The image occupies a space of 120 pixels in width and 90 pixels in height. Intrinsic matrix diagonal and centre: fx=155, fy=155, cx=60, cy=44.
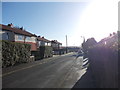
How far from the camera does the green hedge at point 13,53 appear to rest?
21.0 meters

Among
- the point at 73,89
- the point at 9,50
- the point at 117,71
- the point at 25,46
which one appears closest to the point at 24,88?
the point at 73,89

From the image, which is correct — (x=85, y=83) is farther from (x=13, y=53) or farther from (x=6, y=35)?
(x=6, y=35)

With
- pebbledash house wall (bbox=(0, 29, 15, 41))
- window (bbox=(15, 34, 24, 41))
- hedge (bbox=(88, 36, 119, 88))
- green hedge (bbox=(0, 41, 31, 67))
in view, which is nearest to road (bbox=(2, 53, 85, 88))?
hedge (bbox=(88, 36, 119, 88))

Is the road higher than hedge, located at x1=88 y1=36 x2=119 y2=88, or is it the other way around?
hedge, located at x1=88 y1=36 x2=119 y2=88

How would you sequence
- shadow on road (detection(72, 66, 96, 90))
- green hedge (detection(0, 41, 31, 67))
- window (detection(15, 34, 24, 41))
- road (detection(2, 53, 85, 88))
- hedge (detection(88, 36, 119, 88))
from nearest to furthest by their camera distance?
hedge (detection(88, 36, 119, 88)) < shadow on road (detection(72, 66, 96, 90)) < road (detection(2, 53, 85, 88)) < green hedge (detection(0, 41, 31, 67)) < window (detection(15, 34, 24, 41))

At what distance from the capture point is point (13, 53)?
23.3 m

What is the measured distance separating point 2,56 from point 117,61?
18.0 meters

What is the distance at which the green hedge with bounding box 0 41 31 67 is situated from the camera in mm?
21020

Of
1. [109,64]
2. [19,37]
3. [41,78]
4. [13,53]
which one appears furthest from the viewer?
[19,37]

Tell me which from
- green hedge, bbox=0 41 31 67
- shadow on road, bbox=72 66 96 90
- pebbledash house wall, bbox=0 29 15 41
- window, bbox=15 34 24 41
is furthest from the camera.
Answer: window, bbox=15 34 24 41

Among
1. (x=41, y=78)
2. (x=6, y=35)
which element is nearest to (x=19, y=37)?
(x=6, y=35)

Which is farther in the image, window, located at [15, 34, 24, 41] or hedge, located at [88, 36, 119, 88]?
window, located at [15, 34, 24, 41]

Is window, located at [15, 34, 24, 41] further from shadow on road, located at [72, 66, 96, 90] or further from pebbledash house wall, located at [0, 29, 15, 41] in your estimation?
shadow on road, located at [72, 66, 96, 90]

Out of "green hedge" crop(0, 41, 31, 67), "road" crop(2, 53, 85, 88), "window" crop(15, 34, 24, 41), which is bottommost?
"road" crop(2, 53, 85, 88)
